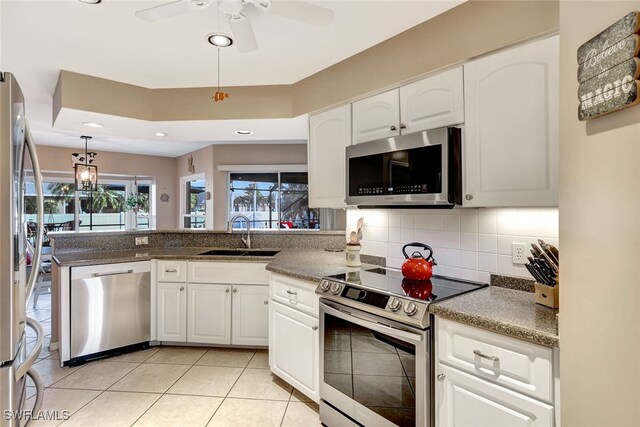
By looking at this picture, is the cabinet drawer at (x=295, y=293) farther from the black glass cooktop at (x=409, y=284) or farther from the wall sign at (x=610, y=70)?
the wall sign at (x=610, y=70)

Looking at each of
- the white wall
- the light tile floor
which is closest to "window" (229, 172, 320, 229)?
the light tile floor

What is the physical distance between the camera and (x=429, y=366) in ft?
4.92

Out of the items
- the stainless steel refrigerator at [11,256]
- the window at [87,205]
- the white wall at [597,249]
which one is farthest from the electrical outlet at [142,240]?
the white wall at [597,249]

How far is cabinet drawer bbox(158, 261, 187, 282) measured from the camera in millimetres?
3082

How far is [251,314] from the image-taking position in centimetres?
300

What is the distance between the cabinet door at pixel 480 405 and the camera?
3.95ft

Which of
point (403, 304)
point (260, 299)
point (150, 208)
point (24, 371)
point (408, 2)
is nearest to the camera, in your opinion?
point (24, 371)

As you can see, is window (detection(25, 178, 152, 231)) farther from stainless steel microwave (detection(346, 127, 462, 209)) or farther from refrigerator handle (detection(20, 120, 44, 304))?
stainless steel microwave (detection(346, 127, 462, 209))

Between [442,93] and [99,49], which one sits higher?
[99,49]

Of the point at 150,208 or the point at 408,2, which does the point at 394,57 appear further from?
the point at 150,208

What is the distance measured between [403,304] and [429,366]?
0.29 metres

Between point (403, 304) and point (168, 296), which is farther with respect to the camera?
point (168, 296)

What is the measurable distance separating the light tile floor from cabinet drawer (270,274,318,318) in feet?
2.19

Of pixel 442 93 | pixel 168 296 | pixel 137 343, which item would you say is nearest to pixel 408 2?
pixel 442 93
